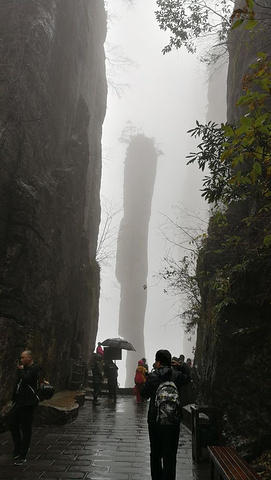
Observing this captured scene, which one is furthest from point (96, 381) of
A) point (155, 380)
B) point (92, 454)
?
point (155, 380)

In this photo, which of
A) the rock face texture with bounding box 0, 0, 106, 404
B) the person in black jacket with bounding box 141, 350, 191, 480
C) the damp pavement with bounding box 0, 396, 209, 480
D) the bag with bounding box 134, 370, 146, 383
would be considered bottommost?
the damp pavement with bounding box 0, 396, 209, 480

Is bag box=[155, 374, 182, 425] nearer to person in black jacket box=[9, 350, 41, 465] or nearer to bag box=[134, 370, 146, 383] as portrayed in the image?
person in black jacket box=[9, 350, 41, 465]

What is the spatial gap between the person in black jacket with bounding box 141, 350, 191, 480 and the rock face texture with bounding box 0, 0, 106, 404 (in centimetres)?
598

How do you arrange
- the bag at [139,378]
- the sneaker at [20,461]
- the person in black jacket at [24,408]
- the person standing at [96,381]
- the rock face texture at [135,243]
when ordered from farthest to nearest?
1. the rock face texture at [135,243]
2. the bag at [139,378]
3. the person standing at [96,381]
4. the person in black jacket at [24,408]
5. the sneaker at [20,461]

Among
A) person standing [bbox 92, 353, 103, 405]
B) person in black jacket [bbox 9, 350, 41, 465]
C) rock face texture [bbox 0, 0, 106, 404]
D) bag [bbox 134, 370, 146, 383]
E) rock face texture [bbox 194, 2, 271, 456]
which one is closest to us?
person in black jacket [bbox 9, 350, 41, 465]

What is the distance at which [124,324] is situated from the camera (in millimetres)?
57281

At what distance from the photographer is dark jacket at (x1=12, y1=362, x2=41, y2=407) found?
19.7ft

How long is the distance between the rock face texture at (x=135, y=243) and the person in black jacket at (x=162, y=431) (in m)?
49.3

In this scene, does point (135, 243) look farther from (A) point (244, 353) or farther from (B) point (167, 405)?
(B) point (167, 405)

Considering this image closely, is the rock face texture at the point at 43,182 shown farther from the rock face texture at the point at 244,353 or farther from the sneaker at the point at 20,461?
the rock face texture at the point at 244,353

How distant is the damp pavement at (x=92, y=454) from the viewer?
17.9 ft

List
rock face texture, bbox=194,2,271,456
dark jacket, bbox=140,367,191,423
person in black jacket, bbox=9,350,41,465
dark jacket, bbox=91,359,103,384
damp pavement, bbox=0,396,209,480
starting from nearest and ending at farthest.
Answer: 1. dark jacket, bbox=140,367,191,423
2. damp pavement, bbox=0,396,209,480
3. person in black jacket, bbox=9,350,41,465
4. rock face texture, bbox=194,2,271,456
5. dark jacket, bbox=91,359,103,384

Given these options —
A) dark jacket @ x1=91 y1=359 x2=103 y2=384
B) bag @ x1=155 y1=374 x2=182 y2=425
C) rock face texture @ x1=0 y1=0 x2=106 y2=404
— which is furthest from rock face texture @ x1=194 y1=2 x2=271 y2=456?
dark jacket @ x1=91 y1=359 x2=103 y2=384

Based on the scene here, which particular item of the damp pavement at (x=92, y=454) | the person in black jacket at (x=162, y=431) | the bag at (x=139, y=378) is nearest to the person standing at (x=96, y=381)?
the bag at (x=139, y=378)
